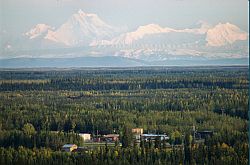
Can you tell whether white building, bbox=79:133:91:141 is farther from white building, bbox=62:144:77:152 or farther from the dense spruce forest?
white building, bbox=62:144:77:152

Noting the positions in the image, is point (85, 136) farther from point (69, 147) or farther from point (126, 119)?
point (126, 119)

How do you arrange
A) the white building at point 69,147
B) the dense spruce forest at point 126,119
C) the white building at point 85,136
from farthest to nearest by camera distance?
the white building at point 85,136 → the white building at point 69,147 → the dense spruce forest at point 126,119

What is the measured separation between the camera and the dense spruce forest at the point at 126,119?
13.4 meters

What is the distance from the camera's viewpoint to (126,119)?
17562 mm

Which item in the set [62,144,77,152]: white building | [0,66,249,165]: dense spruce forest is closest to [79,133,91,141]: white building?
[0,66,249,165]: dense spruce forest

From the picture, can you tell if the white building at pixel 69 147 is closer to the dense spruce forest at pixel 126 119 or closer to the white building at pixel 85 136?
the dense spruce forest at pixel 126 119

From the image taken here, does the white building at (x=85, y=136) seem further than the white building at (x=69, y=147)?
Yes

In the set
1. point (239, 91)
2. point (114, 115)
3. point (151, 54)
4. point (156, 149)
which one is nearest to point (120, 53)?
point (151, 54)

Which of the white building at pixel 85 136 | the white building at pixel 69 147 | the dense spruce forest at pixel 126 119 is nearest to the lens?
the dense spruce forest at pixel 126 119

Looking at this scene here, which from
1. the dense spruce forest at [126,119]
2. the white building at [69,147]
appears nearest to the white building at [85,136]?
the dense spruce forest at [126,119]

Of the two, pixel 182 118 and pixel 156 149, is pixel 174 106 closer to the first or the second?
pixel 182 118

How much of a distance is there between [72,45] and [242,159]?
2094cm

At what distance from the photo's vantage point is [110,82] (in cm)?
2847

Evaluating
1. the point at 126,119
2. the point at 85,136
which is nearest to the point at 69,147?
the point at 85,136
